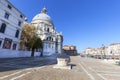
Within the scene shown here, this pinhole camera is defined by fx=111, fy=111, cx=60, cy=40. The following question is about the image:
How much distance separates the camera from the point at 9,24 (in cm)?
2942

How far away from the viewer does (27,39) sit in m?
42.2

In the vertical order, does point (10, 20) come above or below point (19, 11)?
below

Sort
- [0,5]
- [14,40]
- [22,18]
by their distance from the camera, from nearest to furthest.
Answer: [0,5], [14,40], [22,18]

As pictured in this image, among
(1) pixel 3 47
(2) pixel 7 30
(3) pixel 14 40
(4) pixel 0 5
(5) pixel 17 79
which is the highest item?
(4) pixel 0 5

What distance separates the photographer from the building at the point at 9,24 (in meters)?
26.8

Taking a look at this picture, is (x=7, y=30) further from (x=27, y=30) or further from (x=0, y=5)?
(x=27, y=30)

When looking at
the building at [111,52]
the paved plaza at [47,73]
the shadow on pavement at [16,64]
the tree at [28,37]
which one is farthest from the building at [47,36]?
the paved plaza at [47,73]

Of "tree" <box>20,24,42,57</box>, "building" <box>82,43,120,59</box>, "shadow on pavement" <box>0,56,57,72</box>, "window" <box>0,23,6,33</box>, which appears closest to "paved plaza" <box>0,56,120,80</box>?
"shadow on pavement" <box>0,56,57,72</box>

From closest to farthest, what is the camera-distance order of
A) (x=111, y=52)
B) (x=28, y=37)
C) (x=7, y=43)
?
(x=7, y=43) < (x=28, y=37) < (x=111, y=52)

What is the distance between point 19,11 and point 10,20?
210 inches

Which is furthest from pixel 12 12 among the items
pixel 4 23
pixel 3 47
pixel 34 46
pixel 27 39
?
pixel 34 46

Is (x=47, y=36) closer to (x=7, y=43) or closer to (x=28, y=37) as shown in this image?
(x=28, y=37)

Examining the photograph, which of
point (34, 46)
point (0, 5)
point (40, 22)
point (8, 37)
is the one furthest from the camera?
point (40, 22)

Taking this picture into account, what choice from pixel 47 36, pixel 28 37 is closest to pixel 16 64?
pixel 28 37
